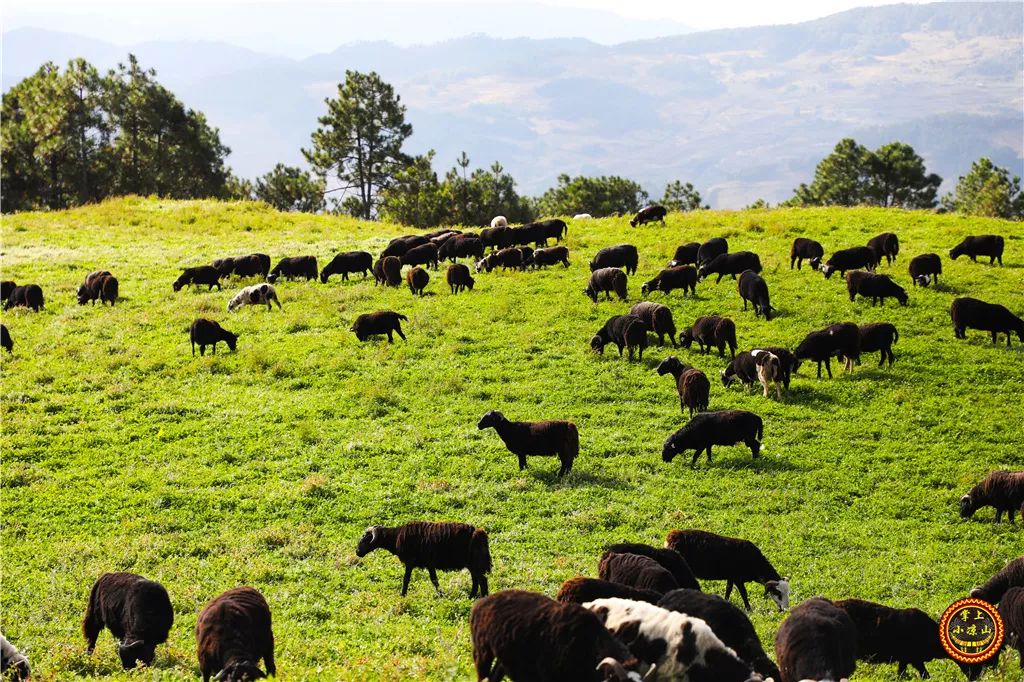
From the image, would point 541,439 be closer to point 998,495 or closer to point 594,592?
point 594,592

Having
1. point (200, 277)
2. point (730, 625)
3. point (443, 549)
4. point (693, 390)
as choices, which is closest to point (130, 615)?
point (443, 549)

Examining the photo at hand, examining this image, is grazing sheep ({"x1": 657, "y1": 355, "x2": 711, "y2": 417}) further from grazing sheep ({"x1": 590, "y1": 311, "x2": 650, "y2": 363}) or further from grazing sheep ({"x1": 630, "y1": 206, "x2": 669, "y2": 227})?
grazing sheep ({"x1": 630, "y1": 206, "x2": 669, "y2": 227})

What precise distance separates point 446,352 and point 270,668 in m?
15.9

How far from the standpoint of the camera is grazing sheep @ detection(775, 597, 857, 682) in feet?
31.3

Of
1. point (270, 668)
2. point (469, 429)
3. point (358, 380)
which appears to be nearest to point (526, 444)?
point (469, 429)

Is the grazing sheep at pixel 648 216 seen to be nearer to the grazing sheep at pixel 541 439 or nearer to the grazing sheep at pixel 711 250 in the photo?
the grazing sheep at pixel 711 250

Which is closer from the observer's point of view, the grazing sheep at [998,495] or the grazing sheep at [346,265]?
the grazing sheep at [998,495]

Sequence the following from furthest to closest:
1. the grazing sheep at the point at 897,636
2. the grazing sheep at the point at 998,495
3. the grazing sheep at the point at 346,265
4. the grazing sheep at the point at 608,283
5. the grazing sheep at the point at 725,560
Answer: the grazing sheep at the point at 346,265, the grazing sheep at the point at 608,283, the grazing sheep at the point at 998,495, the grazing sheep at the point at 725,560, the grazing sheep at the point at 897,636

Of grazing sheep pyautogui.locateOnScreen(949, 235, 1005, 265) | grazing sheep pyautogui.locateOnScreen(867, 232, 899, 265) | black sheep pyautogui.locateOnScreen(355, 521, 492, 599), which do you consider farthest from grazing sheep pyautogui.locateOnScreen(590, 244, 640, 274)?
black sheep pyautogui.locateOnScreen(355, 521, 492, 599)

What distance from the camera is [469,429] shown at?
2034 cm

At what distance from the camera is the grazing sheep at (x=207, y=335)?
85.5 feet

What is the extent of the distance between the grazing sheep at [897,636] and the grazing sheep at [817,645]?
775 millimetres

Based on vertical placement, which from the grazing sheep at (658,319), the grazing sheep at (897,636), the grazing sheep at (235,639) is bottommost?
the grazing sheep at (897,636)

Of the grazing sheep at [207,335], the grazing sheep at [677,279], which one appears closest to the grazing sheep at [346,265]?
the grazing sheep at [207,335]
